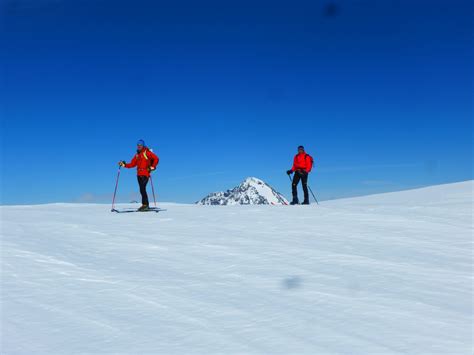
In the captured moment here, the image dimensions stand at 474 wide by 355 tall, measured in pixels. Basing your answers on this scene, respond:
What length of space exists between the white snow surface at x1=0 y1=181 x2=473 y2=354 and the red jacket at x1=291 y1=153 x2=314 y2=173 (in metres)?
5.92

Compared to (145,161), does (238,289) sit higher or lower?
lower

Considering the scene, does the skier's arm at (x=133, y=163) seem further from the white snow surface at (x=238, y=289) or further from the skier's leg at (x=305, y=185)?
the skier's leg at (x=305, y=185)

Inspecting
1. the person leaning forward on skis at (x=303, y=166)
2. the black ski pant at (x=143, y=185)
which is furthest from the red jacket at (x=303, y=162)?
the black ski pant at (x=143, y=185)

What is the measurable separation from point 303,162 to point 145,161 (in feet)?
17.6

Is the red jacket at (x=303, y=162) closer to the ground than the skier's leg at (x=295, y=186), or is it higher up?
higher up

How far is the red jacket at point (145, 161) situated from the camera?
38.7 ft

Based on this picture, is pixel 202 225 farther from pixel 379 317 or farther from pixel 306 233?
pixel 379 317

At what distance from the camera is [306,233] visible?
7.63 m

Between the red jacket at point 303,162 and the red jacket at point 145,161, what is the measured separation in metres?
4.88

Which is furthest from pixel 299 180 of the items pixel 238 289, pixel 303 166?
pixel 238 289

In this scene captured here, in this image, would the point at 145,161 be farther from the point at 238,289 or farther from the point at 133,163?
the point at 238,289

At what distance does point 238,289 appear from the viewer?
4.59m

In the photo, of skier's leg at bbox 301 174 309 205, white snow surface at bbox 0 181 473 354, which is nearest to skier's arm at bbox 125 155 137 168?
white snow surface at bbox 0 181 473 354

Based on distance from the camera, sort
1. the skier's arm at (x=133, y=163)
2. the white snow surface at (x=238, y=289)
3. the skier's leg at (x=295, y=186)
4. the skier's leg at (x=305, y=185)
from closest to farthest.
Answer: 1. the white snow surface at (x=238, y=289)
2. the skier's arm at (x=133, y=163)
3. the skier's leg at (x=305, y=185)
4. the skier's leg at (x=295, y=186)
